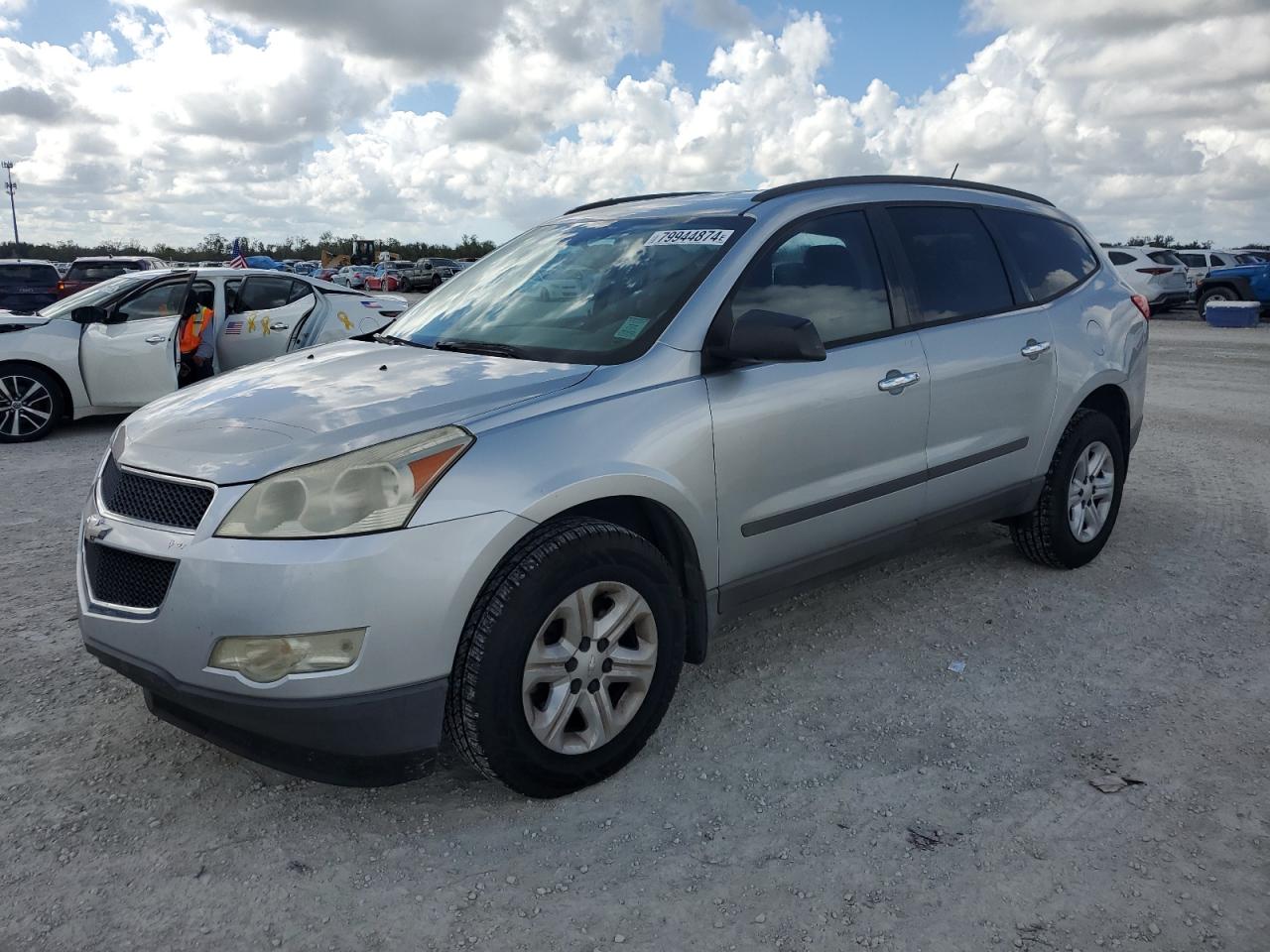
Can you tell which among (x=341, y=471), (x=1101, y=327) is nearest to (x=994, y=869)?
Answer: (x=341, y=471)

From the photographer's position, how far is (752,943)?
7.48 ft

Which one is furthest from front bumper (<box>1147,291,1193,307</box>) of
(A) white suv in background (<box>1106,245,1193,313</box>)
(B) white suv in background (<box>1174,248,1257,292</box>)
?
(B) white suv in background (<box>1174,248,1257,292</box>)

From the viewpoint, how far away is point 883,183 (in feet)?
13.3

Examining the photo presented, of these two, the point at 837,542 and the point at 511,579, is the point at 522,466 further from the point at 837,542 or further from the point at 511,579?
the point at 837,542

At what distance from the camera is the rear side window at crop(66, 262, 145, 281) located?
60.6ft

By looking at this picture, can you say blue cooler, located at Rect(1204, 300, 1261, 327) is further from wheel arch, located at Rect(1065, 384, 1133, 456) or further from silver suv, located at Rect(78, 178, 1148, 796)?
silver suv, located at Rect(78, 178, 1148, 796)

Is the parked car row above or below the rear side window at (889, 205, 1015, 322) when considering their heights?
below

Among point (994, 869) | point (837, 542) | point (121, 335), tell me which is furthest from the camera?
point (121, 335)

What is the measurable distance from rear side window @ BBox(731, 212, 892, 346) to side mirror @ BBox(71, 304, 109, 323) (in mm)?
7312

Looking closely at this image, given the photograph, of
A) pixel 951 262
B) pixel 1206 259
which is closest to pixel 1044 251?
pixel 951 262

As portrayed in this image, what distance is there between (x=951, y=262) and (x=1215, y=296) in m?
22.2

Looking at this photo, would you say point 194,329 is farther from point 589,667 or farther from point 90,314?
point 589,667

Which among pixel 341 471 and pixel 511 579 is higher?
pixel 341 471

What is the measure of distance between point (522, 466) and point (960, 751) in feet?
5.42
